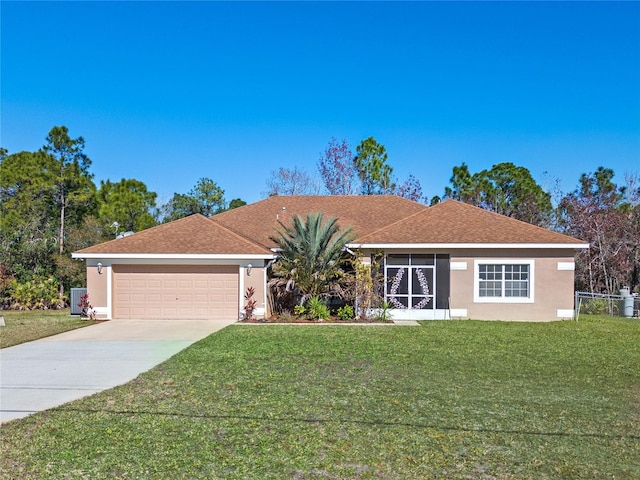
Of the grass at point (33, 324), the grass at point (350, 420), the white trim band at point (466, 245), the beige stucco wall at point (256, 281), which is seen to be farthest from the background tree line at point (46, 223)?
the grass at point (350, 420)

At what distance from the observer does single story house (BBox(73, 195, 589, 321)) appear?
662 inches

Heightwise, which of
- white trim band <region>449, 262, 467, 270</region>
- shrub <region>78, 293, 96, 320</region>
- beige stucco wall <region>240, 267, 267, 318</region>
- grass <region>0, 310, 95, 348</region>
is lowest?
grass <region>0, 310, 95, 348</region>

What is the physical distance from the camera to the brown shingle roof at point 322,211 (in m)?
21.1

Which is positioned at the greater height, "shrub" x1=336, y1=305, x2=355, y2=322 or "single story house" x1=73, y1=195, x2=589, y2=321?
"single story house" x1=73, y1=195, x2=589, y2=321

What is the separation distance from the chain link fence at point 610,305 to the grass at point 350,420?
32.7 ft

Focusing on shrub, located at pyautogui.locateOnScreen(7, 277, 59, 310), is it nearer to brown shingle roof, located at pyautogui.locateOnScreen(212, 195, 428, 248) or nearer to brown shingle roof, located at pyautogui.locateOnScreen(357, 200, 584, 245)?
brown shingle roof, located at pyautogui.locateOnScreen(212, 195, 428, 248)

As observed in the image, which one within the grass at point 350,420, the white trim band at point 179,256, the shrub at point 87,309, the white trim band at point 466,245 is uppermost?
the white trim band at point 466,245

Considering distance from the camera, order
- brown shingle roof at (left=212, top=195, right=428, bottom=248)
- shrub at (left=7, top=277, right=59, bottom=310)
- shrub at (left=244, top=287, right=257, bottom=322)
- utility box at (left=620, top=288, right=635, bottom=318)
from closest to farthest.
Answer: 1. shrub at (left=244, top=287, right=257, bottom=322)
2. utility box at (left=620, top=288, right=635, bottom=318)
3. shrub at (left=7, top=277, right=59, bottom=310)
4. brown shingle roof at (left=212, top=195, right=428, bottom=248)

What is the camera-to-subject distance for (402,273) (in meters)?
17.3

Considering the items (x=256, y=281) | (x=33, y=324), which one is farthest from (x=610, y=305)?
(x=33, y=324)

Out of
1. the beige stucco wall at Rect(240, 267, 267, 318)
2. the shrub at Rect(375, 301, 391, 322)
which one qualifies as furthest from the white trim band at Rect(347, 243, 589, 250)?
the beige stucco wall at Rect(240, 267, 267, 318)

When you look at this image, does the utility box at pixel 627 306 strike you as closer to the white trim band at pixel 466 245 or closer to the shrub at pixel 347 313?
the white trim band at pixel 466 245

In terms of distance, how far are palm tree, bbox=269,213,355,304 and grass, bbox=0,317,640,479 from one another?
604 cm

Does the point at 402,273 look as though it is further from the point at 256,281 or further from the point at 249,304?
the point at 249,304
